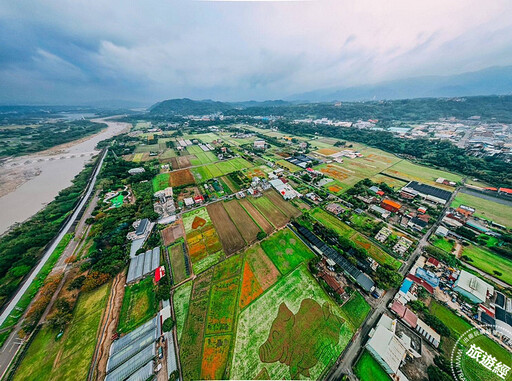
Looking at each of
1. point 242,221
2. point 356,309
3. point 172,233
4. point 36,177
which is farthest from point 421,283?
point 36,177

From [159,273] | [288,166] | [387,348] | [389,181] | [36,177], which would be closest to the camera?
[387,348]

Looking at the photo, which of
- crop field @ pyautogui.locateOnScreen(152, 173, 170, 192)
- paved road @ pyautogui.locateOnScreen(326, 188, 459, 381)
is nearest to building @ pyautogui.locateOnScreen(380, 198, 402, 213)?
paved road @ pyautogui.locateOnScreen(326, 188, 459, 381)

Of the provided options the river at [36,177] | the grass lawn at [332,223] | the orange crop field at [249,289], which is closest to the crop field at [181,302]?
the orange crop field at [249,289]

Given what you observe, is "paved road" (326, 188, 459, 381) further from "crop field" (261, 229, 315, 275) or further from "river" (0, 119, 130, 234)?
"river" (0, 119, 130, 234)

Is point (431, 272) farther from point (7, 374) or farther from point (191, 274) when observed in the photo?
point (7, 374)

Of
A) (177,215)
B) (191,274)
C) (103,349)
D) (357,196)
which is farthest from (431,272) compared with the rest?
(177,215)

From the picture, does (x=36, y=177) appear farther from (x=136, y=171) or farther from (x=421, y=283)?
(x=421, y=283)
